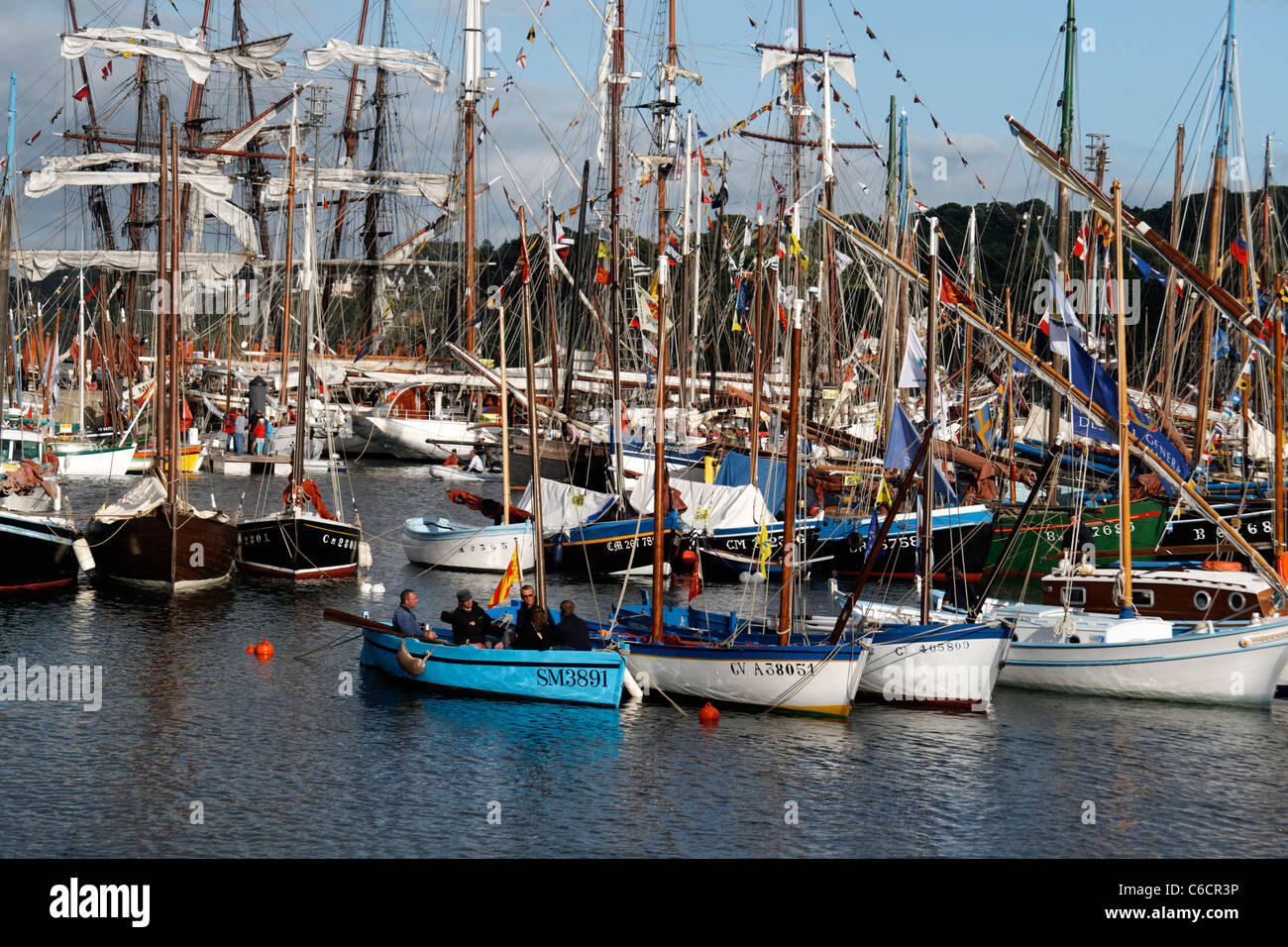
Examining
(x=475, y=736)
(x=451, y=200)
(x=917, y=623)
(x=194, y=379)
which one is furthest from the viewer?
(x=194, y=379)

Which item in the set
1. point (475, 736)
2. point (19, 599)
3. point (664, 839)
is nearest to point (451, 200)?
point (19, 599)

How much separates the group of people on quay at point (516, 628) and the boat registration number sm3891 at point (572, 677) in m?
0.39

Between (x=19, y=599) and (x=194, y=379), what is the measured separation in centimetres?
7012

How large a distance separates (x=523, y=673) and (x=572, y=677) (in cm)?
93

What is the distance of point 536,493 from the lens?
28.4 metres

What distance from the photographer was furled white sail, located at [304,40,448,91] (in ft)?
311

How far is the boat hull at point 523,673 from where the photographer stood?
1027 inches

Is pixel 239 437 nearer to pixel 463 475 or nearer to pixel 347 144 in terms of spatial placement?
pixel 463 475

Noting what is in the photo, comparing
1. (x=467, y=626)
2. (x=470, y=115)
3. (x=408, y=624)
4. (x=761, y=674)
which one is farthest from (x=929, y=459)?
(x=470, y=115)

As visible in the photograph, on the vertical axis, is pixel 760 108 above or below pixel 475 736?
above

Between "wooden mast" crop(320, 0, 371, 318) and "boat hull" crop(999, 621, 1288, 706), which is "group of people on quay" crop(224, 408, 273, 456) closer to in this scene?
"wooden mast" crop(320, 0, 371, 318)

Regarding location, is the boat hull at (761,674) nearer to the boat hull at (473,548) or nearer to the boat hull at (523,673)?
the boat hull at (523,673)

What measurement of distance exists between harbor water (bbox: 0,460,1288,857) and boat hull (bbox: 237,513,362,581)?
9757 millimetres
